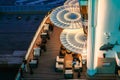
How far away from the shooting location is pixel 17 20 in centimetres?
5644

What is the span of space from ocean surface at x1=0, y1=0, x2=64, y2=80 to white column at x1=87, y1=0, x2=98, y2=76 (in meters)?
15.6

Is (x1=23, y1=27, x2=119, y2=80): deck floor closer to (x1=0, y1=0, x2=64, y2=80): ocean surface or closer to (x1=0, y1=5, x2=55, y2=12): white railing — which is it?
(x1=0, y1=0, x2=64, y2=80): ocean surface

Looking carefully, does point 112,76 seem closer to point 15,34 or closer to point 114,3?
point 114,3

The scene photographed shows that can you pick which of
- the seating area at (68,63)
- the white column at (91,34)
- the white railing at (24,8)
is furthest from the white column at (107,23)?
the white railing at (24,8)

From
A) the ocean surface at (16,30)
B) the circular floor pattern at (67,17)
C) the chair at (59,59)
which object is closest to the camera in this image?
the chair at (59,59)

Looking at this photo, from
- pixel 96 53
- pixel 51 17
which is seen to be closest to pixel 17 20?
pixel 51 17

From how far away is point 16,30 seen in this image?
53.6 meters


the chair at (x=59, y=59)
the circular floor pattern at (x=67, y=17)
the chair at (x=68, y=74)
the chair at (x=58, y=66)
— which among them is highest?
the circular floor pattern at (x=67, y=17)

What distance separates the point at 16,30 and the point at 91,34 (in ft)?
86.7

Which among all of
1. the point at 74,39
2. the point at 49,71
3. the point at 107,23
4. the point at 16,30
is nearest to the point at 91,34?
the point at 107,23

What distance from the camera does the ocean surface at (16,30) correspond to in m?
48.4

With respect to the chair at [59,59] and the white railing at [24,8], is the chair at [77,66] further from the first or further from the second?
the white railing at [24,8]

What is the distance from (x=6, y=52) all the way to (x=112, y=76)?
21038 mm

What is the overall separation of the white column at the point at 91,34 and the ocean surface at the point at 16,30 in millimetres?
15630
